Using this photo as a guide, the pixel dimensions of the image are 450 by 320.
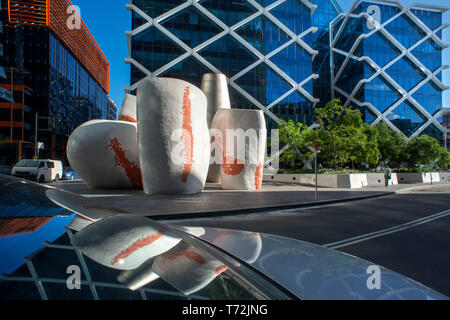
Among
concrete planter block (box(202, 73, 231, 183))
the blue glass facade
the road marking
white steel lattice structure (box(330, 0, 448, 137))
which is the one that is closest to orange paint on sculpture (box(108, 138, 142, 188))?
concrete planter block (box(202, 73, 231, 183))

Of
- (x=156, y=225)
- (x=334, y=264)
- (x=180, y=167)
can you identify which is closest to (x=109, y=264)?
(x=156, y=225)

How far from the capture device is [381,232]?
19.7 ft

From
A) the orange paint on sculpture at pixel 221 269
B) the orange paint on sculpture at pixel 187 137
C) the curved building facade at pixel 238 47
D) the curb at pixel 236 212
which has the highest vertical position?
the curved building facade at pixel 238 47

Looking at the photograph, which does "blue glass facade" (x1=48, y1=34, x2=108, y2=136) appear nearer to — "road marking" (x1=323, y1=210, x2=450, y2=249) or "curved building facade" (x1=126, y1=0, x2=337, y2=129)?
"curved building facade" (x1=126, y1=0, x2=337, y2=129)

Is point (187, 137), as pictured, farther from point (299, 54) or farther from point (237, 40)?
point (299, 54)

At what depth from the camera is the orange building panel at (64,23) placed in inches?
2183

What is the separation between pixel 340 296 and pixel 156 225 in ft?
3.93

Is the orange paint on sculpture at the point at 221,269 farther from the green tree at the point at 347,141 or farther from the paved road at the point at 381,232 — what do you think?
the green tree at the point at 347,141

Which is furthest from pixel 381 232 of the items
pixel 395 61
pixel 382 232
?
pixel 395 61

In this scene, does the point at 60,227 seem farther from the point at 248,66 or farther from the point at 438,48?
the point at 438,48

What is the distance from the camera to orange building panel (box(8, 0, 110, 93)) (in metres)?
55.4

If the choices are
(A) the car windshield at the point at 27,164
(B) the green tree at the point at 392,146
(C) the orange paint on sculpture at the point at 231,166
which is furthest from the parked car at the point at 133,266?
(B) the green tree at the point at 392,146

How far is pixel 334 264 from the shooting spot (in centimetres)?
195

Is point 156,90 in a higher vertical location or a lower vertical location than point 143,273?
higher
